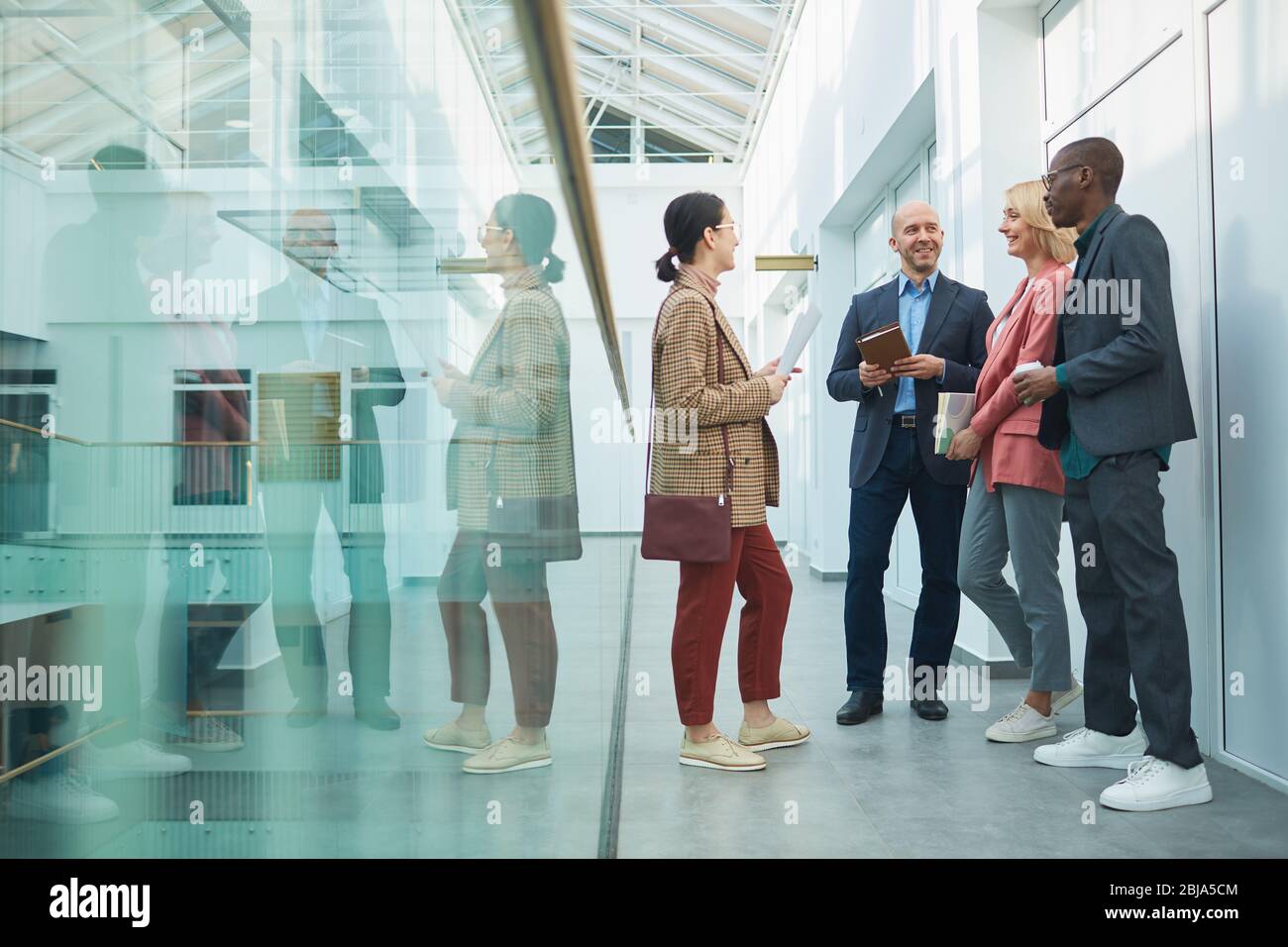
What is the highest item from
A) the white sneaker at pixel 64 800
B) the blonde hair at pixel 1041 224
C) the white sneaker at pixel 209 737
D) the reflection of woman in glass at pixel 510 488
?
the blonde hair at pixel 1041 224

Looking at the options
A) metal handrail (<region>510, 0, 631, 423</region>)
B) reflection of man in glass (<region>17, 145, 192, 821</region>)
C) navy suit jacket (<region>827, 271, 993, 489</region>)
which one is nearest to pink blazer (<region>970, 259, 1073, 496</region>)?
navy suit jacket (<region>827, 271, 993, 489</region>)

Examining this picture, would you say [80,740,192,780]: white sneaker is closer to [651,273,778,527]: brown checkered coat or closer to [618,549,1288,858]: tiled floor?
[618,549,1288,858]: tiled floor

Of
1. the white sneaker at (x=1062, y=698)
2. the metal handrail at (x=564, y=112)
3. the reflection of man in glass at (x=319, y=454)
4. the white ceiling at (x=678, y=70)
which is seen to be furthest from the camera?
the white ceiling at (x=678, y=70)

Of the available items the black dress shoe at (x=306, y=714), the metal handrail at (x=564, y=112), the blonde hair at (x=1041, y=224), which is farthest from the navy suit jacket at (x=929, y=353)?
the black dress shoe at (x=306, y=714)

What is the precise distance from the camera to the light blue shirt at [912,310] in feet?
10.6

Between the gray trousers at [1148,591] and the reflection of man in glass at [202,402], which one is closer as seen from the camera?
the reflection of man in glass at [202,402]

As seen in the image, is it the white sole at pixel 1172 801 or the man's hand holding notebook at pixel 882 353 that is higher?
the man's hand holding notebook at pixel 882 353

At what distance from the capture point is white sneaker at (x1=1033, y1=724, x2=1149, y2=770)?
2648 mm

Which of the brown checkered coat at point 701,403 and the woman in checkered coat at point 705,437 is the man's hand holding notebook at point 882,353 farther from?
the brown checkered coat at point 701,403

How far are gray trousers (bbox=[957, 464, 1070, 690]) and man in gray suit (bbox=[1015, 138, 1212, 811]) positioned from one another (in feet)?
0.91

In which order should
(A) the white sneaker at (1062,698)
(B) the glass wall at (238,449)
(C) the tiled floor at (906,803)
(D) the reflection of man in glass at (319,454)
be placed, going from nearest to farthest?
(B) the glass wall at (238,449), (D) the reflection of man in glass at (319,454), (C) the tiled floor at (906,803), (A) the white sneaker at (1062,698)

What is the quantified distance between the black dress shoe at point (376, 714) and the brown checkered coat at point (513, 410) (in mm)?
279
